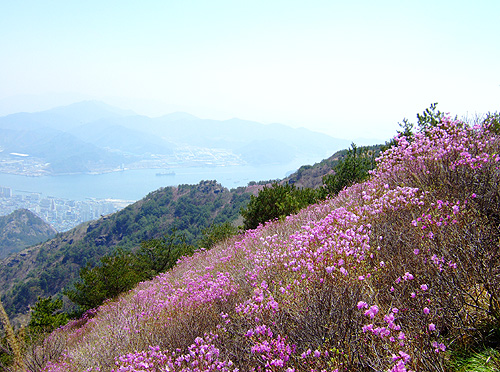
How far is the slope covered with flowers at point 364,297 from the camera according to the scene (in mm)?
2412

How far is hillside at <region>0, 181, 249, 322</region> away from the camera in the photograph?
78.9 metres

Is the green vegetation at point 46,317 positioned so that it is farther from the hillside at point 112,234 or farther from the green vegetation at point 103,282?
the hillside at point 112,234

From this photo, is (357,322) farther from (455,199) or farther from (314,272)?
(455,199)

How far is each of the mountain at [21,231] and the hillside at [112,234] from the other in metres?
71.7

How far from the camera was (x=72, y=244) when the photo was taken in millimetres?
99312

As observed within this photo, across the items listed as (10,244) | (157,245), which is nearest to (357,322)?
(157,245)

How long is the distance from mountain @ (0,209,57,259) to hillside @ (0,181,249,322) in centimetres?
7166

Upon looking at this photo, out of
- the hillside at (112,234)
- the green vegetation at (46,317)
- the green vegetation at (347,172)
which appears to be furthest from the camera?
the hillside at (112,234)

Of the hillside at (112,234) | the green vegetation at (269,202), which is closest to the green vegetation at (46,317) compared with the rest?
the green vegetation at (269,202)

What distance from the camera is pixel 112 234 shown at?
105 meters

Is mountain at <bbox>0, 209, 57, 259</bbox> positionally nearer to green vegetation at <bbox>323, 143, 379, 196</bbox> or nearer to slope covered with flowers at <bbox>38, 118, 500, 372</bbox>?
green vegetation at <bbox>323, 143, 379, 196</bbox>

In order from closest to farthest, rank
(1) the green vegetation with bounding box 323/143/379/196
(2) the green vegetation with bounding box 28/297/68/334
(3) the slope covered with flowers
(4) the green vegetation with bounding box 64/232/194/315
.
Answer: (3) the slope covered with flowers < (1) the green vegetation with bounding box 323/143/379/196 < (4) the green vegetation with bounding box 64/232/194/315 < (2) the green vegetation with bounding box 28/297/68/334

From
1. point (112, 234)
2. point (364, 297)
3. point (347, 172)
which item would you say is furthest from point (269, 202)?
point (112, 234)

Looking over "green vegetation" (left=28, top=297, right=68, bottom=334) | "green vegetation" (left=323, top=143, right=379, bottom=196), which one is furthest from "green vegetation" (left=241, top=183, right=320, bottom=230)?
"green vegetation" (left=28, top=297, right=68, bottom=334)
